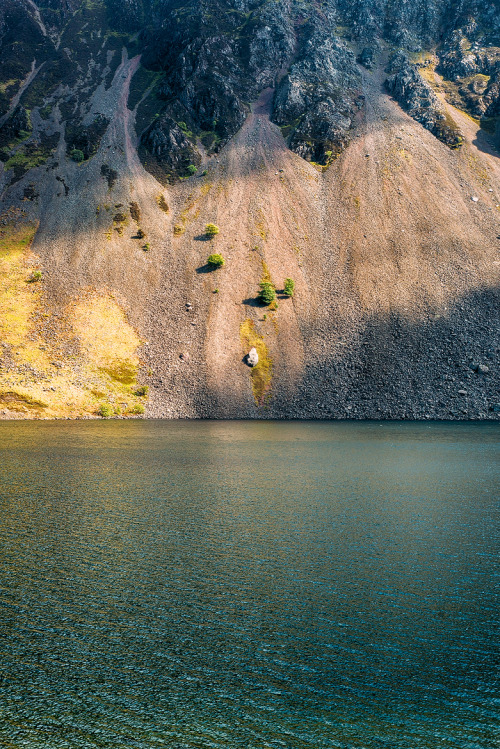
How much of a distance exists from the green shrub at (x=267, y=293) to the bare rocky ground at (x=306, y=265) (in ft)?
5.25

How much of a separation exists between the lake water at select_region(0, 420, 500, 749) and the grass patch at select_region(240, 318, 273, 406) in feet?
151

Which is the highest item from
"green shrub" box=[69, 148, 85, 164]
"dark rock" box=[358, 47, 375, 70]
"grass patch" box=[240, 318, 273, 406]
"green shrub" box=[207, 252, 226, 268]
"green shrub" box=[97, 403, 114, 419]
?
"dark rock" box=[358, 47, 375, 70]

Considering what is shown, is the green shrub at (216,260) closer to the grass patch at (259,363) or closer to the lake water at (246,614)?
the grass patch at (259,363)

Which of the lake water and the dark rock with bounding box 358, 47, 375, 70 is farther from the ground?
the dark rock with bounding box 358, 47, 375, 70

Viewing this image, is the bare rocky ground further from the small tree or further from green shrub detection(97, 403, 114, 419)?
green shrub detection(97, 403, 114, 419)

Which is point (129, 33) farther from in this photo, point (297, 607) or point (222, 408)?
point (297, 607)

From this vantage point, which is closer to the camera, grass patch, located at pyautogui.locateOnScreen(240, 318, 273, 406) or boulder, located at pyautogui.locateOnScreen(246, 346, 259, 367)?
grass patch, located at pyautogui.locateOnScreen(240, 318, 273, 406)

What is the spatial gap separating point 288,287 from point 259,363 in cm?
1837

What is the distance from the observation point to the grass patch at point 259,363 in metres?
79.7

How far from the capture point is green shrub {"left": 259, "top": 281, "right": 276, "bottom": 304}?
90.1 metres

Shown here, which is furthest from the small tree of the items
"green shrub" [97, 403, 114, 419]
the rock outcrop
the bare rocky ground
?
the rock outcrop

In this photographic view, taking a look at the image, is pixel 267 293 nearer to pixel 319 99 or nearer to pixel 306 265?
pixel 306 265

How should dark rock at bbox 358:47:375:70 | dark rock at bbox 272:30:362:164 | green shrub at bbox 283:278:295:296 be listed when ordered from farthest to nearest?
dark rock at bbox 358:47:375:70, dark rock at bbox 272:30:362:164, green shrub at bbox 283:278:295:296

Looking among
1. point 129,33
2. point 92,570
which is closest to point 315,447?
point 92,570
